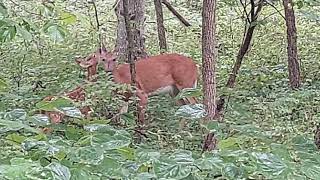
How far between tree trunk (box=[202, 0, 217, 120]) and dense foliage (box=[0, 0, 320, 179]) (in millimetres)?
247

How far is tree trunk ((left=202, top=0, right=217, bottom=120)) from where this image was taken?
378cm

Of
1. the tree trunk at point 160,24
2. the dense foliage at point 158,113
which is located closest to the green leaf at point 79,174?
the dense foliage at point 158,113

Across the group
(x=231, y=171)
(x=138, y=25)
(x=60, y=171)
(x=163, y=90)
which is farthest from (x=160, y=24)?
(x=60, y=171)

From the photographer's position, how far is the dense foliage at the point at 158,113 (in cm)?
154

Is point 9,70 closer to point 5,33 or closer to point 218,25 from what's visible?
point 218,25

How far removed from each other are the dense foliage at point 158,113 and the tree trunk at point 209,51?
0.81 ft

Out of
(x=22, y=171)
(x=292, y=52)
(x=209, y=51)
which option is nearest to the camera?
(x=22, y=171)

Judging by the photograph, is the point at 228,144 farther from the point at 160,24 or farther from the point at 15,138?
the point at 160,24

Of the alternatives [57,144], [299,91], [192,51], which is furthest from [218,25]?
[57,144]

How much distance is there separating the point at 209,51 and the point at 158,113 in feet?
11.0

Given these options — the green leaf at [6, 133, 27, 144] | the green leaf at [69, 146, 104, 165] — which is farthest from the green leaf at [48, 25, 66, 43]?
the green leaf at [69, 146, 104, 165]

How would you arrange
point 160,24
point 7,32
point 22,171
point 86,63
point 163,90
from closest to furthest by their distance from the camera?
point 22,171
point 7,32
point 86,63
point 163,90
point 160,24

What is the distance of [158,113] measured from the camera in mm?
7156

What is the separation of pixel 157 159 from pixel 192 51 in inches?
362
